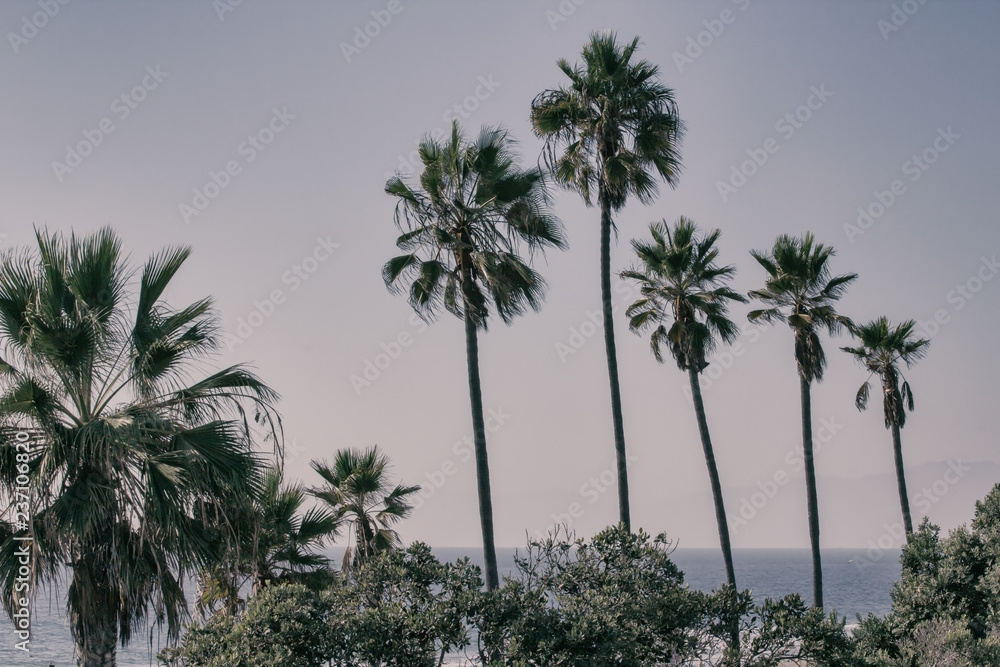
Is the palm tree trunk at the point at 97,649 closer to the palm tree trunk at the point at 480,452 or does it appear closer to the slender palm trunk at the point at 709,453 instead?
the palm tree trunk at the point at 480,452

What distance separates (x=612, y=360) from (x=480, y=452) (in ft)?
16.8

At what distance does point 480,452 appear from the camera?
54.3 feet

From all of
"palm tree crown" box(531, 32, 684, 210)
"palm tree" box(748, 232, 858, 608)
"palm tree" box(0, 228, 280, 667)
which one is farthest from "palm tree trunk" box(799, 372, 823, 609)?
"palm tree" box(0, 228, 280, 667)

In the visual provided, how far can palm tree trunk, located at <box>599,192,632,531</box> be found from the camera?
19100 mm

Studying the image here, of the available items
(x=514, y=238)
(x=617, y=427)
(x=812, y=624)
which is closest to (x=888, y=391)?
(x=617, y=427)

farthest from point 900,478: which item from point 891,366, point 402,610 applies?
point 402,610

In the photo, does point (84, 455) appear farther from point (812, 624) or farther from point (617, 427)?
point (617, 427)

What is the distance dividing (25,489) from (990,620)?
1240 centimetres

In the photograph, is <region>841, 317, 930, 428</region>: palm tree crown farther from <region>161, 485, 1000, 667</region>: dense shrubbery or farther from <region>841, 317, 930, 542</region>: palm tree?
<region>161, 485, 1000, 667</region>: dense shrubbery

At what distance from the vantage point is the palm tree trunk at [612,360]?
62.7 ft

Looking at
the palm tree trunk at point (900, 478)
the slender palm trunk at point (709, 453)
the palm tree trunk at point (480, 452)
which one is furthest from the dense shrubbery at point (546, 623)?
the palm tree trunk at point (900, 478)

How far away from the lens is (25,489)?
32.4 feet

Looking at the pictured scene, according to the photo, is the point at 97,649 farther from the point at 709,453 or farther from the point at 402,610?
the point at 709,453

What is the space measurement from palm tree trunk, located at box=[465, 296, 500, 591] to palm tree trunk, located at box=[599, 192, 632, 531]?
383cm
